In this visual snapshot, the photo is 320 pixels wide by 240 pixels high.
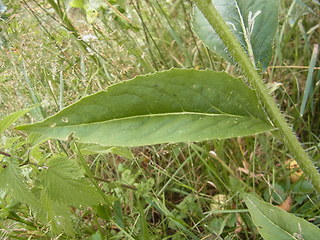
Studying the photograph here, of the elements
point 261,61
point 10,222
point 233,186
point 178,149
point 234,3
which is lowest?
point 233,186

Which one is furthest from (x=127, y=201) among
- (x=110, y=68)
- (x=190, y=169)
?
(x=110, y=68)

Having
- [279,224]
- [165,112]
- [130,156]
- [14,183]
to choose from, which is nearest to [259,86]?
[165,112]

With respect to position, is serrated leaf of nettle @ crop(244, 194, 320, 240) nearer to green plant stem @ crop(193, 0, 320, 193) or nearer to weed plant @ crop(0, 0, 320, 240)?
green plant stem @ crop(193, 0, 320, 193)

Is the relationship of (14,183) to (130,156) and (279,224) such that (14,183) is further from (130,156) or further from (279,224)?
(279,224)

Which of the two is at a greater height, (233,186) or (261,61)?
(261,61)

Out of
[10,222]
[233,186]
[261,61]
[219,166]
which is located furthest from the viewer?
[219,166]

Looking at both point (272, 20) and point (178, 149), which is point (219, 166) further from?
point (272, 20)

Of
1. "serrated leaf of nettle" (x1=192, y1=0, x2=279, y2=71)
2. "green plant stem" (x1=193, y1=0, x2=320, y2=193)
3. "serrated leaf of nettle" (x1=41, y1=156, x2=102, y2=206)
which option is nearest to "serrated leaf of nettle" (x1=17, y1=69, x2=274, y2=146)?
"green plant stem" (x1=193, y1=0, x2=320, y2=193)
